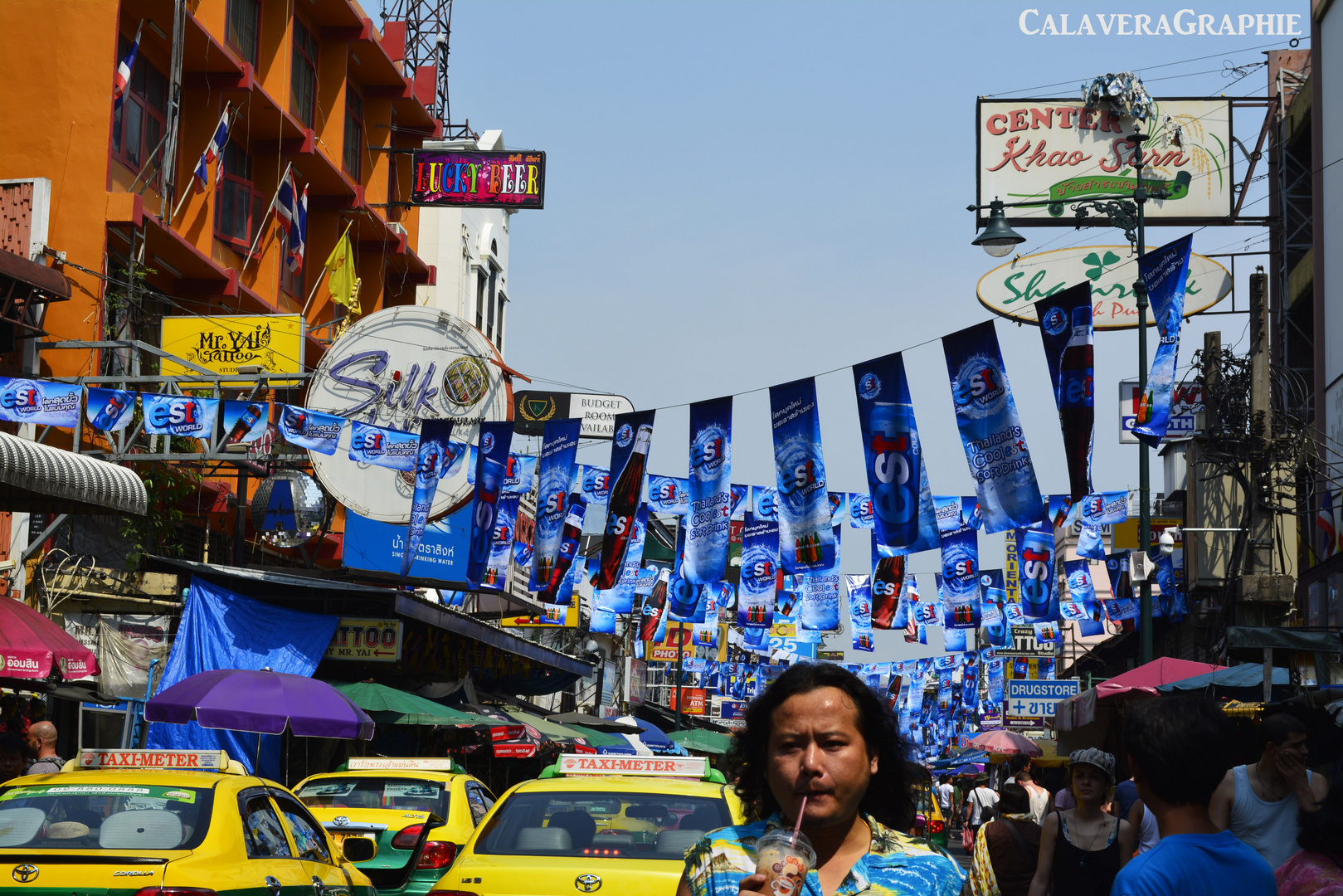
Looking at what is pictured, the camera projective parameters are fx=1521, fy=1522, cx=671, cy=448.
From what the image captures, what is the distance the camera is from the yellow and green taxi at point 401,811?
12.3m

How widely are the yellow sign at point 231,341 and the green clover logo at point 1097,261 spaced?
1146cm

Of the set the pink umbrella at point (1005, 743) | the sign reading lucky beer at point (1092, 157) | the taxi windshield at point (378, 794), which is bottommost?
the pink umbrella at point (1005, 743)

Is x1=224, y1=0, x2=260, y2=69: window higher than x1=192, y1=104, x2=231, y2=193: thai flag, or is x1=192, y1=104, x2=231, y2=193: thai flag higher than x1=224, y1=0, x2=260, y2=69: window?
x1=224, y1=0, x2=260, y2=69: window

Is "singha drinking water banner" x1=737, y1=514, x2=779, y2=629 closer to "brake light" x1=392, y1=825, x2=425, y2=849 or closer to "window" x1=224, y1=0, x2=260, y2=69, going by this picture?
"brake light" x1=392, y1=825, x2=425, y2=849

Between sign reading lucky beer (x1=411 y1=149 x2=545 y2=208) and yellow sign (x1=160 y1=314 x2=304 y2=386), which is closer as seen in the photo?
yellow sign (x1=160 y1=314 x2=304 y2=386)

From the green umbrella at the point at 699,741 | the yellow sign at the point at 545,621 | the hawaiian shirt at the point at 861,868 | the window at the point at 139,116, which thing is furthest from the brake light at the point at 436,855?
the green umbrella at the point at 699,741

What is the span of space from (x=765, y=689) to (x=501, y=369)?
19.3m

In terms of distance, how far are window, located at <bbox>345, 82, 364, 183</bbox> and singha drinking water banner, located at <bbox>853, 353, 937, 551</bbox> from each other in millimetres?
19826

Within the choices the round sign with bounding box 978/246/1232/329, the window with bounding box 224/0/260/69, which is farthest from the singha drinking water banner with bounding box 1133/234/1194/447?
the window with bounding box 224/0/260/69

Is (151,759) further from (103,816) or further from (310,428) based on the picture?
(310,428)

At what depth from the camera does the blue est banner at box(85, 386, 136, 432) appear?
1731 cm

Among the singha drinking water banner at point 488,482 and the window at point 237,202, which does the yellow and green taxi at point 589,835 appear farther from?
the window at point 237,202

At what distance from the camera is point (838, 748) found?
363cm

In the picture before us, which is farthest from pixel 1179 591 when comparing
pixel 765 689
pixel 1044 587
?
pixel 765 689
